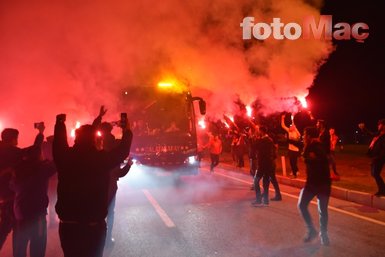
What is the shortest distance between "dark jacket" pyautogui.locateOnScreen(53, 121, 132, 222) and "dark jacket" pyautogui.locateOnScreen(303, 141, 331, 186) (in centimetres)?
324

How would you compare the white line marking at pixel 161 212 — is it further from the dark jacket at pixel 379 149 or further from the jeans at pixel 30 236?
the dark jacket at pixel 379 149

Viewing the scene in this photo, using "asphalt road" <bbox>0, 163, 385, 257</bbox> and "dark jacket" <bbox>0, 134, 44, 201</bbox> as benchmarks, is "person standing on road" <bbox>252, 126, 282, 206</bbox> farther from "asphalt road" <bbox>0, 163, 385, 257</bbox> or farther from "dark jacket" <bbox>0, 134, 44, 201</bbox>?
"dark jacket" <bbox>0, 134, 44, 201</bbox>

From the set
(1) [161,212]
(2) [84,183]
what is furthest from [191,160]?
(2) [84,183]

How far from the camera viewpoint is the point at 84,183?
118 inches

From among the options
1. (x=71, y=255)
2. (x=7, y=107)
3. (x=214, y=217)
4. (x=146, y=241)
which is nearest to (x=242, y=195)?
(x=214, y=217)

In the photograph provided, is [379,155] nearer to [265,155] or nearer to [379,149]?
[379,149]

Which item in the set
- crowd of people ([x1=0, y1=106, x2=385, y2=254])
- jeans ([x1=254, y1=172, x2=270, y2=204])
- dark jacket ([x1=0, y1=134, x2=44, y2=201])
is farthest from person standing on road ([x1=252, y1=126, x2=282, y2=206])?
dark jacket ([x1=0, y1=134, x2=44, y2=201])

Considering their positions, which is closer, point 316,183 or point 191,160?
point 316,183

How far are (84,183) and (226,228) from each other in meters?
3.82

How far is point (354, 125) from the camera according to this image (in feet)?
168

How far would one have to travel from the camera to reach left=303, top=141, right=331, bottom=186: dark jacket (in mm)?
5336

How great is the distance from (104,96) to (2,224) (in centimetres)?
A: 1051

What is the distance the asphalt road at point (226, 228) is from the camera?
16.9 ft

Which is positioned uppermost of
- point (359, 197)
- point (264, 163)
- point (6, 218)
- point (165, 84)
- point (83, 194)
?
point (165, 84)
